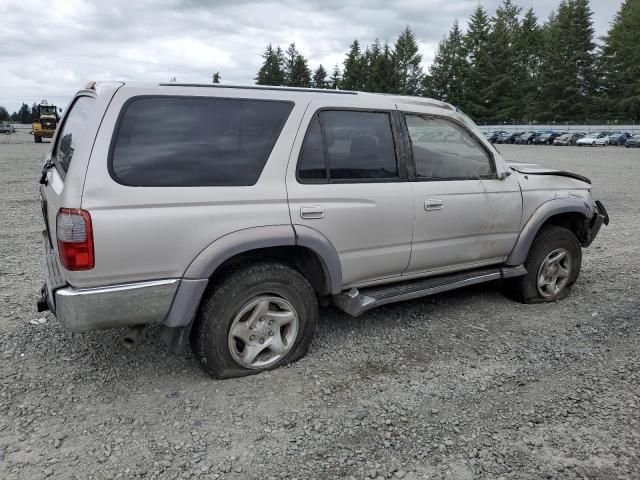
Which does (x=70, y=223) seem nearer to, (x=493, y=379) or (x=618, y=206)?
(x=493, y=379)

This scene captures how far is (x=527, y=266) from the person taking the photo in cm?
482

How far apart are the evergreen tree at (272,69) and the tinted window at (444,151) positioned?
8650 centimetres

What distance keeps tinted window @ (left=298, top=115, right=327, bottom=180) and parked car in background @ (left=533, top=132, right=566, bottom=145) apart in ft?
163

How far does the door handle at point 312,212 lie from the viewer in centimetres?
341

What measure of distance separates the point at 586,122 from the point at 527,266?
6951 cm

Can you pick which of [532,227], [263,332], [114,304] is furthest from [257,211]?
[532,227]

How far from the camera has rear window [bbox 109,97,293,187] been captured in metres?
2.96

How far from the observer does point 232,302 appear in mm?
3268

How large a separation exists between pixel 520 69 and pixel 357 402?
3169 inches

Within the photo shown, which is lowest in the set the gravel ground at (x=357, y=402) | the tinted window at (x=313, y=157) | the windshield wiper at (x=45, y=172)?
the gravel ground at (x=357, y=402)

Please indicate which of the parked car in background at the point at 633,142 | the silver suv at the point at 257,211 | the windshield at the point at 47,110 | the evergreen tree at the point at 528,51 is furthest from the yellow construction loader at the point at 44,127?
the evergreen tree at the point at 528,51

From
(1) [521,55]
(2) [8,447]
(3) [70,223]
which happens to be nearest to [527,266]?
(3) [70,223]

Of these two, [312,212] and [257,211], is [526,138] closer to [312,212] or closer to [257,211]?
[312,212]

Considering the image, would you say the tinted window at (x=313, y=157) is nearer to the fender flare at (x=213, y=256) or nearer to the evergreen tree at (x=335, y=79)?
the fender flare at (x=213, y=256)
